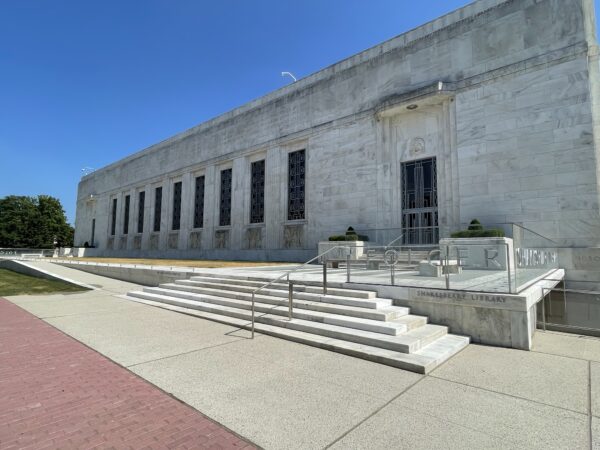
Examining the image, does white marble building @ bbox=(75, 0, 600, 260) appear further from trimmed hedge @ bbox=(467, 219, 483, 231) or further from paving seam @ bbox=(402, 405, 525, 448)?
paving seam @ bbox=(402, 405, 525, 448)

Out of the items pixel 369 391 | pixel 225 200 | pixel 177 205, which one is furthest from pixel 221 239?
pixel 369 391

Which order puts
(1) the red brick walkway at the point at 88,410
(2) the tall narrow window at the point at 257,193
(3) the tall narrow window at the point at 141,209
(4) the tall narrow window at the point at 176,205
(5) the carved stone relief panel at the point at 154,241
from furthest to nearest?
(3) the tall narrow window at the point at 141,209 → (5) the carved stone relief panel at the point at 154,241 → (4) the tall narrow window at the point at 176,205 → (2) the tall narrow window at the point at 257,193 → (1) the red brick walkway at the point at 88,410

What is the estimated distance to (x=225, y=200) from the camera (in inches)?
1088

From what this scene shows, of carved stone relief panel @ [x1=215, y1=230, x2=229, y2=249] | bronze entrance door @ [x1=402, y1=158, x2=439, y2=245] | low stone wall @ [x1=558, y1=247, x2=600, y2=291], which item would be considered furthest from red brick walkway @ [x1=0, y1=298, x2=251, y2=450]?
carved stone relief panel @ [x1=215, y1=230, x2=229, y2=249]

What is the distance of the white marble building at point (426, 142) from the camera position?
13.4m

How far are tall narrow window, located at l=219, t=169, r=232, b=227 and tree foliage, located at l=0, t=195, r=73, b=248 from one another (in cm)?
5393

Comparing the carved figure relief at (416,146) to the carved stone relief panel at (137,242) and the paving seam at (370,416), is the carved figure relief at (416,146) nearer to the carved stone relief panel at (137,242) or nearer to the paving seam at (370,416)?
the paving seam at (370,416)

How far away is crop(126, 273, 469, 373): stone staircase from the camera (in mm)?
5199

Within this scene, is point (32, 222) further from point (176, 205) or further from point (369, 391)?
point (369, 391)

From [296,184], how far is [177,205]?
14902 mm

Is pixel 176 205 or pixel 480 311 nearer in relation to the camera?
pixel 480 311

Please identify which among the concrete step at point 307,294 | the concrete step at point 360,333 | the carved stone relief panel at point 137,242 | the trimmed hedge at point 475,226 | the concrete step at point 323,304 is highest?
the trimmed hedge at point 475,226

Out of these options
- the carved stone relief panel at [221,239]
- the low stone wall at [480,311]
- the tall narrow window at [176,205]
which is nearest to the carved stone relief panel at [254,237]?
the carved stone relief panel at [221,239]

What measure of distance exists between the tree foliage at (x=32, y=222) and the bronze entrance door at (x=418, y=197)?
69.4m
